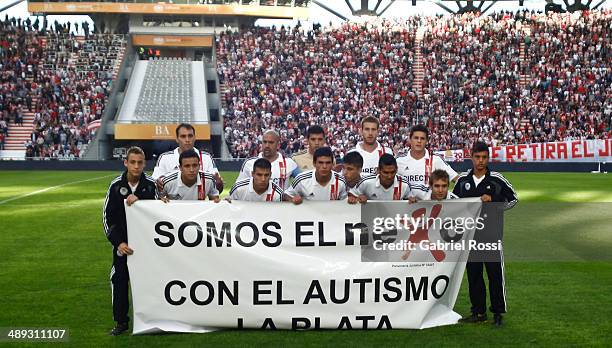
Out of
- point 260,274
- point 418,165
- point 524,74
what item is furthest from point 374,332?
point 524,74

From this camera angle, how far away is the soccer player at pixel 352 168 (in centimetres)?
819

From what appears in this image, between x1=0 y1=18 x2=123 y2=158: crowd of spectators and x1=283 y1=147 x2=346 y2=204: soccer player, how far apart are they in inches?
1397

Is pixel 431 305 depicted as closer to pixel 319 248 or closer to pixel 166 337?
pixel 319 248

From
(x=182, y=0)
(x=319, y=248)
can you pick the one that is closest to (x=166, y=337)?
(x=319, y=248)

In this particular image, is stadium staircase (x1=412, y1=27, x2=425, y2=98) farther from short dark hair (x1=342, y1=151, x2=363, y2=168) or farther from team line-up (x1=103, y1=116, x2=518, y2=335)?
short dark hair (x1=342, y1=151, x2=363, y2=168)

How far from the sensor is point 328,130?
44.0 meters

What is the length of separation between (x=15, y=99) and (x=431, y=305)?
147ft

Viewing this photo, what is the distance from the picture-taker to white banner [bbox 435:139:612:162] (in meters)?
39.3

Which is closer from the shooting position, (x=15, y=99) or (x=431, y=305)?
(x=431, y=305)

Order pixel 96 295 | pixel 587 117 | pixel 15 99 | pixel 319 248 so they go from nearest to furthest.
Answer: pixel 319 248, pixel 96 295, pixel 587 117, pixel 15 99

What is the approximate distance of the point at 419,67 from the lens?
5066cm

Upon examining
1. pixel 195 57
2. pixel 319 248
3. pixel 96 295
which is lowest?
pixel 96 295

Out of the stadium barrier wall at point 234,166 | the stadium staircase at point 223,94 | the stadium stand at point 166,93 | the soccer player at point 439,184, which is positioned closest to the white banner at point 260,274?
the soccer player at point 439,184

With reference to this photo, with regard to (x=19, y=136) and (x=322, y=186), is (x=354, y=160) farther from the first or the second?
(x=19, y=136)
